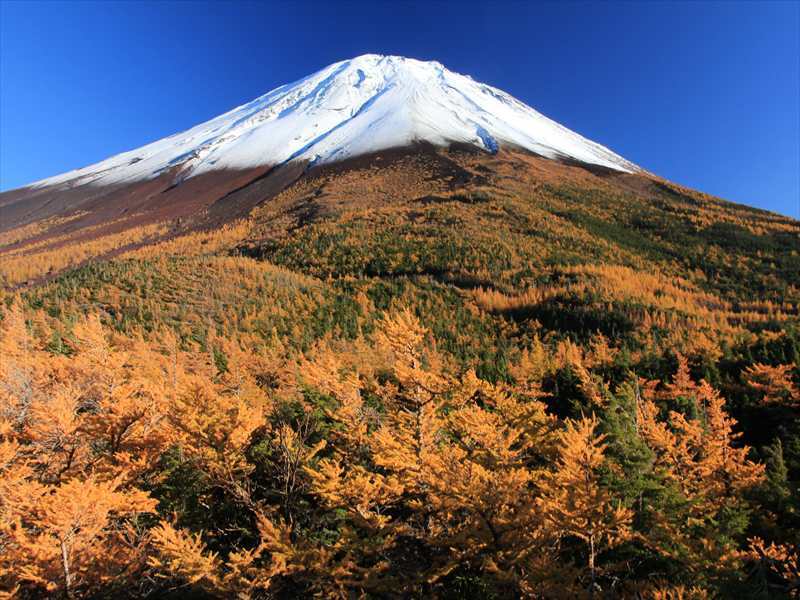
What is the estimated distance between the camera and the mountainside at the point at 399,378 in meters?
6.92

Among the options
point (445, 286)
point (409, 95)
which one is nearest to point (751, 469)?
point (445, 286)

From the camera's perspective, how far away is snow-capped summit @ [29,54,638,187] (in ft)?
263

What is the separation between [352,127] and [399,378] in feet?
301

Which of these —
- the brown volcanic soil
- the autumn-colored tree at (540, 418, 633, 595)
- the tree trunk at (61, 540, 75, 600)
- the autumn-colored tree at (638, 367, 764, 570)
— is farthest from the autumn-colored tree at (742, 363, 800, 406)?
the brown volcanic soil

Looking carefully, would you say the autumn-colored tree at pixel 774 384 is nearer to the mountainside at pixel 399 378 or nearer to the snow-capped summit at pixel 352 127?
the mountainside at pixel 399 378

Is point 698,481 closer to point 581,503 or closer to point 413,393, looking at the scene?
point 581,503

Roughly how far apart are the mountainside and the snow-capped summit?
169cm

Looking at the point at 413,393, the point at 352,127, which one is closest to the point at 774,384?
the point at 413,393

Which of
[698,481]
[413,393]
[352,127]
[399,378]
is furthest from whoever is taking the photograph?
[352,127]

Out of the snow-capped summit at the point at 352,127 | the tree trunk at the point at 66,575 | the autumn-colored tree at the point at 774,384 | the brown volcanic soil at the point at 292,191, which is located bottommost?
the autumn-colored tree at the point at 774,384

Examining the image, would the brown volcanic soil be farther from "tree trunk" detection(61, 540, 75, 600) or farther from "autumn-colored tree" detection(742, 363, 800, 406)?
"tree trunk" detection(61, 540, 75, 600)

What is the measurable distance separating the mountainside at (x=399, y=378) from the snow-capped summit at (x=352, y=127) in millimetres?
1686

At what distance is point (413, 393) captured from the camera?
7.47 meters

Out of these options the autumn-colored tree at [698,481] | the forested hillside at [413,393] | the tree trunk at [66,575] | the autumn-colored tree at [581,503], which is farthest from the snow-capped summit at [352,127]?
the tree trunk at [66,575]
